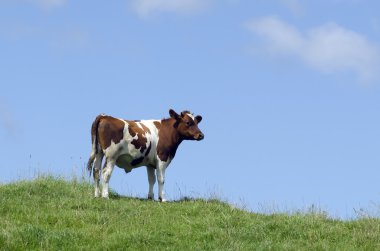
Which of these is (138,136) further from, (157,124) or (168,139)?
(157,124)

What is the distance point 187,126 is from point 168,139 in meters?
0.71

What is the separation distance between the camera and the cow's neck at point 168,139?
19.9 meters

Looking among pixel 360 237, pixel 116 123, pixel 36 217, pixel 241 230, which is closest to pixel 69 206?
pixel 36 217

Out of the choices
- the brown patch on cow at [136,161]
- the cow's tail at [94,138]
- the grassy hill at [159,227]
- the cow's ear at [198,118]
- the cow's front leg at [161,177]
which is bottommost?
the grassy hill at [159,227]

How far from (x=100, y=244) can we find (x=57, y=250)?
0.74 metres

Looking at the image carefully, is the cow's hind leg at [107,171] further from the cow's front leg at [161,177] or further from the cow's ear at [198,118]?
the cow's ear at [198,118]

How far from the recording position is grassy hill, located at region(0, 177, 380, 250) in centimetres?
1341

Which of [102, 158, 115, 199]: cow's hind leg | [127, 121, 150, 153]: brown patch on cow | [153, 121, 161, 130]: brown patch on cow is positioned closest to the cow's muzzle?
[153, 121, 161, 130]: brown patch on cow

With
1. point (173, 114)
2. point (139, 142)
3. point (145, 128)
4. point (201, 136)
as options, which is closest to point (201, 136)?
point (201, 136)

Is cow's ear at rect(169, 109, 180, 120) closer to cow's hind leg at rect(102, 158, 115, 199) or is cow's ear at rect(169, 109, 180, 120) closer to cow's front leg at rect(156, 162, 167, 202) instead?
cow's front leg at rect(156, 162, 167, 202)

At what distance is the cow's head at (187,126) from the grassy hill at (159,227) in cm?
282

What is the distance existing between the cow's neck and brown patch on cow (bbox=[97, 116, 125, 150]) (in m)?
1.28

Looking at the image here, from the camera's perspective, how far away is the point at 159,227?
14742 mm

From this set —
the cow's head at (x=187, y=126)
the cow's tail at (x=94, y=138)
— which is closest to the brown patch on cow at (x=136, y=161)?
the cow's tail at (x=94, y=138)
